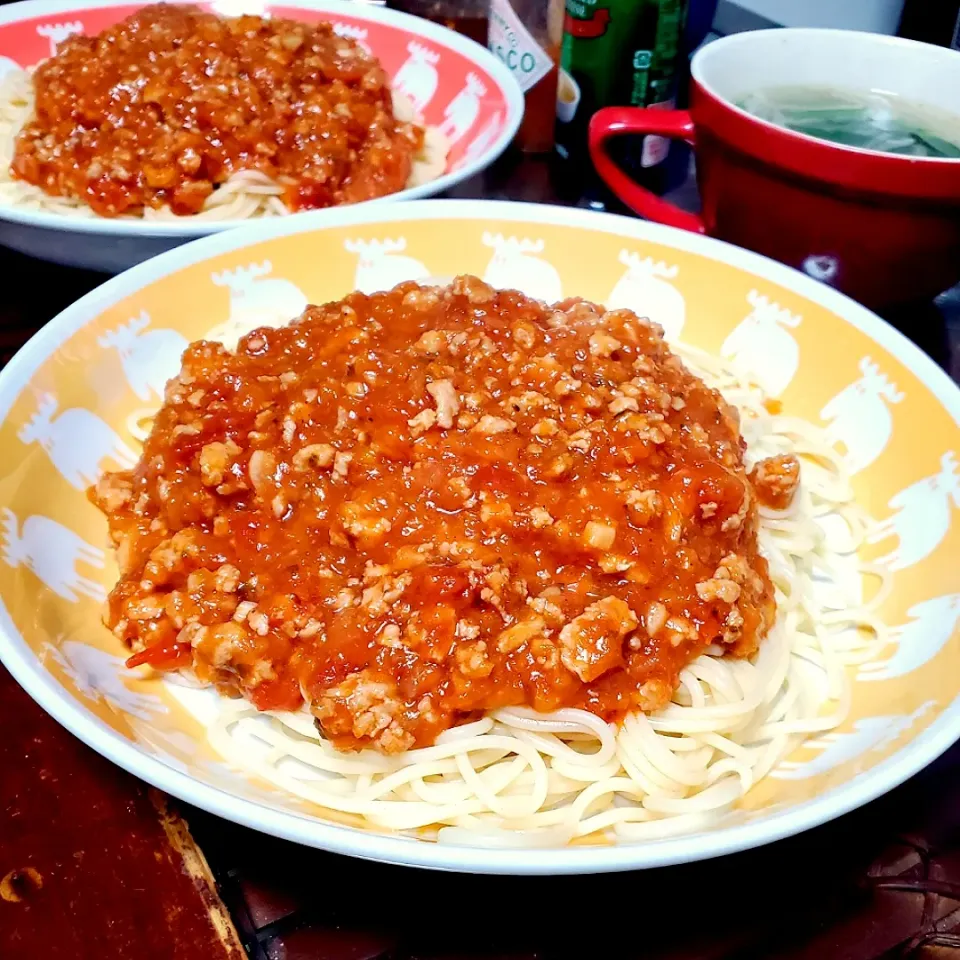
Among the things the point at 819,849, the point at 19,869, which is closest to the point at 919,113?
the point at 819,849

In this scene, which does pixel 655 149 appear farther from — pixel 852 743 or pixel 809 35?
pixel 852 743

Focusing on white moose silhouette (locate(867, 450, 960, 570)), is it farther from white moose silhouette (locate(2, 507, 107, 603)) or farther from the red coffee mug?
white moose silhouette (locate(2, 507, 107, 603))

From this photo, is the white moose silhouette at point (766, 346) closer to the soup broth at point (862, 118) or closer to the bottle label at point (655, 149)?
the soup broth at point (862, 118)

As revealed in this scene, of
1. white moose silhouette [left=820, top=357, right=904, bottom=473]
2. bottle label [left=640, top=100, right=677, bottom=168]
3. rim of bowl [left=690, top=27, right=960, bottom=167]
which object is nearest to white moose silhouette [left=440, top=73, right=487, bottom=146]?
bottle label [left=640, top=100, right=677, bottom=168]

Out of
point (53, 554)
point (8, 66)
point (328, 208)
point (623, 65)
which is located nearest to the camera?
point (53, 554)

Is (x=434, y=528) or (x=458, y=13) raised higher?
(x=458, y=13)

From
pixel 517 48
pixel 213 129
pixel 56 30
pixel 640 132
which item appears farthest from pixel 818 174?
pixel 56 30
